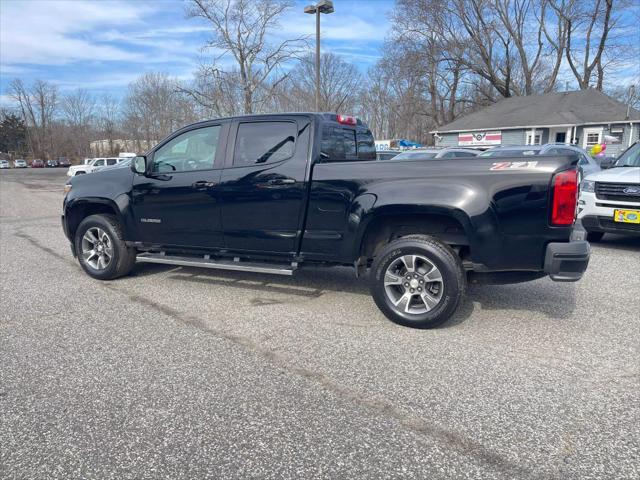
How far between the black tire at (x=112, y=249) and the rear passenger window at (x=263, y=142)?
1889mm

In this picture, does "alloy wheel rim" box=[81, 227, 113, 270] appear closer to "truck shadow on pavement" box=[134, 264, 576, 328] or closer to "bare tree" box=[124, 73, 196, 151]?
Answer: "truck shadow on pavement" box=[134, 264, 576, 328]

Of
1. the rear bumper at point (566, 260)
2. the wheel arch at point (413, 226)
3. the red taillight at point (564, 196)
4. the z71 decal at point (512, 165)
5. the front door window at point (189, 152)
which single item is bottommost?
the rear bumper at point (566, 260)

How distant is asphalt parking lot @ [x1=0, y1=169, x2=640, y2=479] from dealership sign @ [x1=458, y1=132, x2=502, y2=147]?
30125 millimetres

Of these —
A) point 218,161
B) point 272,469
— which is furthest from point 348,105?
point 272,469

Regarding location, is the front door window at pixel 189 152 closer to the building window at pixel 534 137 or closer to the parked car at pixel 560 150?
the parked car at pixel 560 150

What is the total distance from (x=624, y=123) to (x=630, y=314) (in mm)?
28713

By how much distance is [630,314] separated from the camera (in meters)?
4.53

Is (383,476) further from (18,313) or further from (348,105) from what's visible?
(348,105)

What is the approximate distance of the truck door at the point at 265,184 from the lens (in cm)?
463

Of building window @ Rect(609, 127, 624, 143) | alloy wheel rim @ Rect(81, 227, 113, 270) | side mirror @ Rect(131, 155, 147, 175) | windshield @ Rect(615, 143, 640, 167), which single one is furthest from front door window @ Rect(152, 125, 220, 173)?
building window @ Rect(609, 127, 624, 143)

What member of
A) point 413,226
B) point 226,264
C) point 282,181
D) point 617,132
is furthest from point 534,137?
point 226,264

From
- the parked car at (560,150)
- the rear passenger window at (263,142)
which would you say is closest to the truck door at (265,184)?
the rear passenger window at (263,142)

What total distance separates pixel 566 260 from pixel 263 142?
3.03 meters

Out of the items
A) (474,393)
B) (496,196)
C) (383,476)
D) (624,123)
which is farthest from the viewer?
(624,123)
